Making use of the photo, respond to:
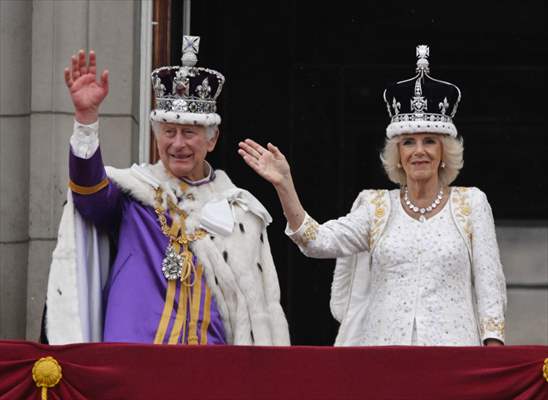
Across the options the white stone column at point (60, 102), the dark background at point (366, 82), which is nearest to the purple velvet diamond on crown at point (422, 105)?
the white stone column at point (60, 102)

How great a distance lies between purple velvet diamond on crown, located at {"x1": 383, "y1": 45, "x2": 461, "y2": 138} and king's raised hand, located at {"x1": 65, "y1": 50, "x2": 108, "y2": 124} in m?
1.25

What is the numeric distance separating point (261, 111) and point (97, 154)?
11.2ft

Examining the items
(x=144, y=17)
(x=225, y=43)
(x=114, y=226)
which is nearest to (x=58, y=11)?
(x=144, y=17)

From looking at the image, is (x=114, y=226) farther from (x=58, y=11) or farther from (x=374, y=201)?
(x=58, y=11)

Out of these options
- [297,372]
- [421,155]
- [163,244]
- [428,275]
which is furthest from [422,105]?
[297,372]

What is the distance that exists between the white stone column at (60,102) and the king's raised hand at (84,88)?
1.99 metres

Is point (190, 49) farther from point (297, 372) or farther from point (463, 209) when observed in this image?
point (297, 372)

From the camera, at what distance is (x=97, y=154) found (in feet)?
22.6

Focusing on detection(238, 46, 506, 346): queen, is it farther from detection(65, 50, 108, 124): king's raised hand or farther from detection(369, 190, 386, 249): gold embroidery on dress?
detection(65, 50, 108, 124): king's raised hand

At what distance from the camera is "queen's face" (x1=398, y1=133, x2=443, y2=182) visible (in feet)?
23.4

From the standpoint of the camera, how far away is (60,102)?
8898mm

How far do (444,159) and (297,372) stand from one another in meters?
1.40

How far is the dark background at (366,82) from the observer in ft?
33.7

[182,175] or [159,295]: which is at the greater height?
[182,175]
